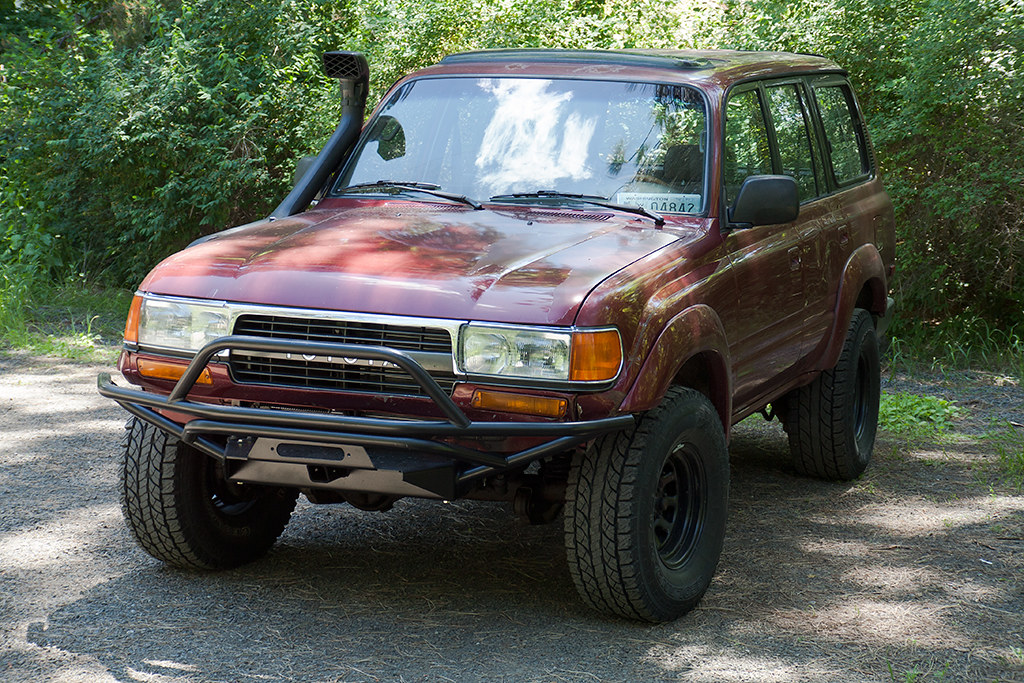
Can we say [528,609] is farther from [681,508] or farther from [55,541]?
[55,541]

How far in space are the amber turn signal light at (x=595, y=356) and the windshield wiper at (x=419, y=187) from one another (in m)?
1.18

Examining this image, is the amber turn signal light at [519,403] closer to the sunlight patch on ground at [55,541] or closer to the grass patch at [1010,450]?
the sunlight patch on ground at [55,541]

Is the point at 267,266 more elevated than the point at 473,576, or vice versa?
the point at 267,266

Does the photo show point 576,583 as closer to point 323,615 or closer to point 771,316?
point 323,615

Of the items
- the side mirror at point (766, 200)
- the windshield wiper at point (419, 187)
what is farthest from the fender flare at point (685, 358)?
the windshield wiper at point (419, 187)

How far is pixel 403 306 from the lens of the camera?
145 inches

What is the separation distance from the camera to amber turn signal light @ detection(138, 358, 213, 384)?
390 cm

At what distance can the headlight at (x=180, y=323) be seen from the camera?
3.89 meters

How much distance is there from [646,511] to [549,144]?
1.62m

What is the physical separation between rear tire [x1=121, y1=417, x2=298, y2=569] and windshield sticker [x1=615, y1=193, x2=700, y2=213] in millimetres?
1863

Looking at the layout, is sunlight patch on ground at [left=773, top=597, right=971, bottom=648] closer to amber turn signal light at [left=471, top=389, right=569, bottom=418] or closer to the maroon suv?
the maroon suv

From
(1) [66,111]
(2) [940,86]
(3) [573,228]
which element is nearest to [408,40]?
(1) [66,111]

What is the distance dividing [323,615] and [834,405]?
2894mm

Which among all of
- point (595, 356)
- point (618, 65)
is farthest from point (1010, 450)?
point (595, 356)
